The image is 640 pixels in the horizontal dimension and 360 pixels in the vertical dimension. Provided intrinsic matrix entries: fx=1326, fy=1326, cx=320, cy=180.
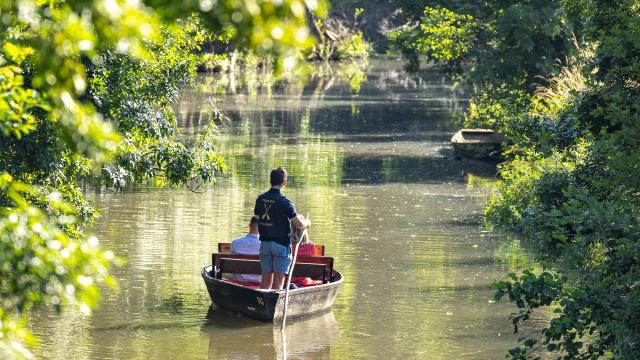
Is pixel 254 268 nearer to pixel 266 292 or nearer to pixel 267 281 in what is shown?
pixel 267 281

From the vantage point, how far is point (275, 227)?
16.4m

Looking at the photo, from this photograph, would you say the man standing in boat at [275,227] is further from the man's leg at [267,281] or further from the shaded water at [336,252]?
the shaded water at [336,252]

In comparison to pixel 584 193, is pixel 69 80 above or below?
above

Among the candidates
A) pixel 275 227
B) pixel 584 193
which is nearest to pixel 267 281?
pixel 275 227

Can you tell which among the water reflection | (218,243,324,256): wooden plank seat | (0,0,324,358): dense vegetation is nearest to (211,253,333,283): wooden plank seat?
(218,243,324,256): wooden plank seat

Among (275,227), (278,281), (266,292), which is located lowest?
(266,292)

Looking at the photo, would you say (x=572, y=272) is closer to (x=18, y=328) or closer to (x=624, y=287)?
(x=624, y=287)

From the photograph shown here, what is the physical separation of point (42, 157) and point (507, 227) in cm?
1379

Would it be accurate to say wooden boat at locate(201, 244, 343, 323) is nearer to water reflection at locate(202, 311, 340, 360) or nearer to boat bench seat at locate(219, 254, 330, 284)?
boat bench seat at locate(219, 254, 330, 284)

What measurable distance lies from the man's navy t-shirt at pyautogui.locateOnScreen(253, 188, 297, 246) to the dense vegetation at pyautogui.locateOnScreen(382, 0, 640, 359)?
9.42 feet

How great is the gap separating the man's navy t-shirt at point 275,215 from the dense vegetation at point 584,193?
2870 millimetres

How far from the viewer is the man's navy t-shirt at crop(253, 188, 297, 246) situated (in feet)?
53.3

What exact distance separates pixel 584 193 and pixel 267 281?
21.2ft

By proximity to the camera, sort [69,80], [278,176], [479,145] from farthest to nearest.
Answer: [479,145] → [278,176] → [69,80]
